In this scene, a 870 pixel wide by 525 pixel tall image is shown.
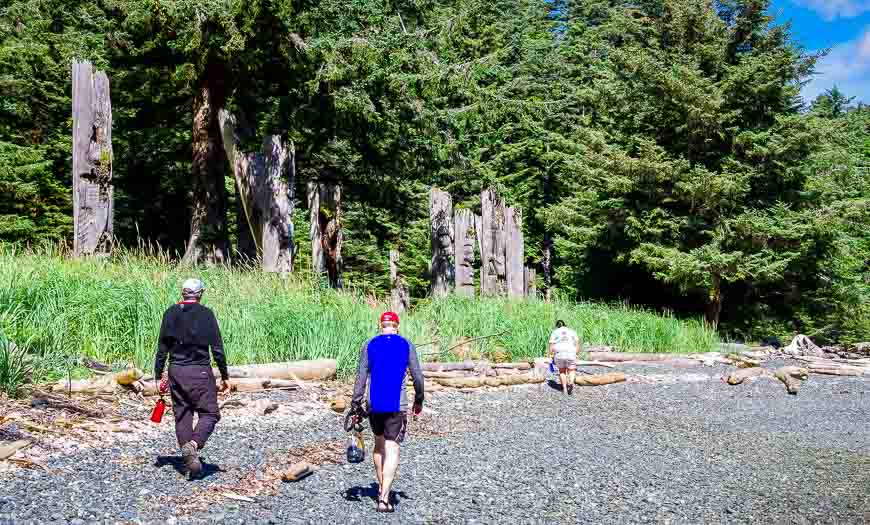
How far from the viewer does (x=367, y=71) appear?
16.2m

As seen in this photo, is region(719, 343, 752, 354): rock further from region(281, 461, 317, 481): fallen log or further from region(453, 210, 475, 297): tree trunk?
region(281, 461, 317, 481): fallen log

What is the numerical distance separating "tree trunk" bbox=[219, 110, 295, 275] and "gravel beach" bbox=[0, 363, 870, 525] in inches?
197

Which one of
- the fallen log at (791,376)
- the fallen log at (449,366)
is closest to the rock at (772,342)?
the fallen log at (791,376)

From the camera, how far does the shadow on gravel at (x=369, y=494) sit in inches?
237

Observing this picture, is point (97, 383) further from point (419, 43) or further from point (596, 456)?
point (419, 43)

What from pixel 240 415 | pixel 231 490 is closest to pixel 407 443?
pixel 240 415

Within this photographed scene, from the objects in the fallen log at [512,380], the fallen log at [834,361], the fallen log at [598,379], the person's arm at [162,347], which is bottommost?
the fallen log at [834,361]

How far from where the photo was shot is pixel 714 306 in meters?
23.3

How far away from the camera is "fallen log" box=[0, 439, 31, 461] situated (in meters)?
5.76

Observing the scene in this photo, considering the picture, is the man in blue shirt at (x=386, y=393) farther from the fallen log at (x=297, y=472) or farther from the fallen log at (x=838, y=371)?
the fallen log at (x=838, y=371)

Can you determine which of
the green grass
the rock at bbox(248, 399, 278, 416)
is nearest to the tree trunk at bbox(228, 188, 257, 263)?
the green grass

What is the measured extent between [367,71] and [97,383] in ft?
32.6

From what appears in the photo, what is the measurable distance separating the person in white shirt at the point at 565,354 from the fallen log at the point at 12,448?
26.6ft

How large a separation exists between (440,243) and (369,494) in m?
14.5
